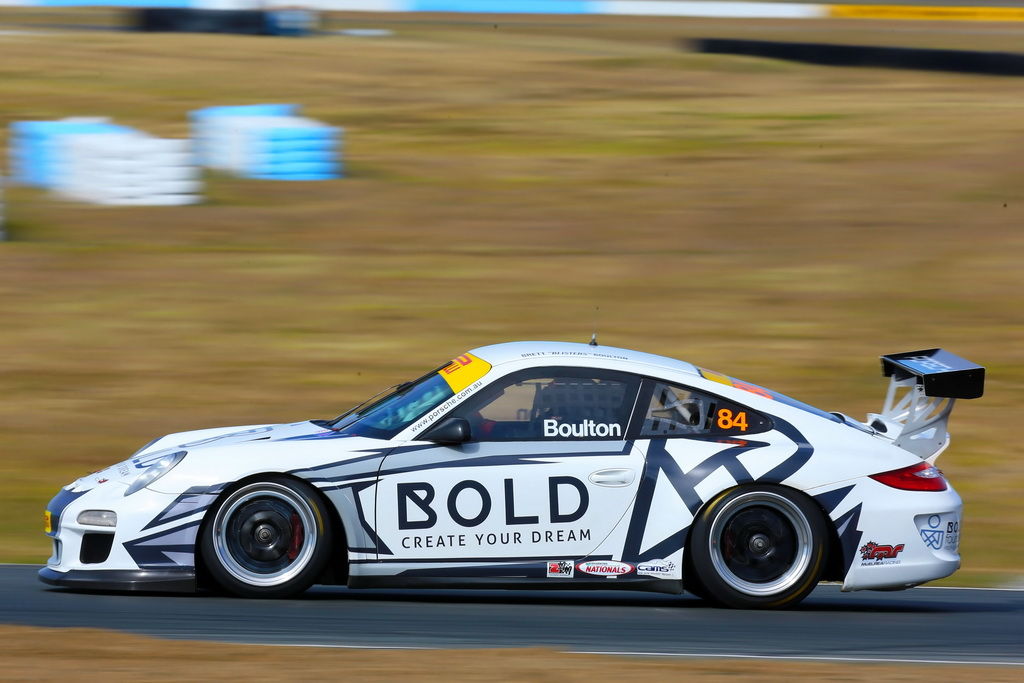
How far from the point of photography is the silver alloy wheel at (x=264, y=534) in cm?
634

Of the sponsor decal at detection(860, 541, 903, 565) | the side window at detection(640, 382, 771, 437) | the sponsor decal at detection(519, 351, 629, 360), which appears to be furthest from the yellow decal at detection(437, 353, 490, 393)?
the sponsor decal at detection(860, 541, 903, 565)

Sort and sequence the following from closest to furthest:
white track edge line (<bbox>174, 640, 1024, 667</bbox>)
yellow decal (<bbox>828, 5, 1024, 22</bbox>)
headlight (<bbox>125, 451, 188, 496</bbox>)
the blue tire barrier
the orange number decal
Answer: white track edge line (<bbox>174, 640, 1024, 667</bbox>) < headlight (<bbox>125, 451, 188, 496</bbox>) < the orange number decal < the blue tire barrier < yellow decal (<bbox>828, 5, 1024, 22</bbox>)

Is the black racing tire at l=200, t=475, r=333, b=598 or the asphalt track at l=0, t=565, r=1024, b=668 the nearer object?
the asphalt track at l=0, t=565, r=1024, b=668

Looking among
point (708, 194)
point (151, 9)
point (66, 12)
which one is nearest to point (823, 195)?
point (708, 194)

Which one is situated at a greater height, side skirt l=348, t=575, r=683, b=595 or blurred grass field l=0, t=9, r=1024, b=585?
blurred grass field l=0, t=9, r=1024, b=585

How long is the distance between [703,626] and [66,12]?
102 ft

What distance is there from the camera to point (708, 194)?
18.3 m

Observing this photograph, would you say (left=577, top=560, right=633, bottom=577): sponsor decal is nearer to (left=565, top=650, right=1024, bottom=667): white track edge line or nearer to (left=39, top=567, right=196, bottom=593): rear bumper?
(left=565, top=650, right=1024, bottom=667): white track edge line

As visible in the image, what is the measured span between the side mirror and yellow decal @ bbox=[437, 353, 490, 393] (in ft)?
0.80

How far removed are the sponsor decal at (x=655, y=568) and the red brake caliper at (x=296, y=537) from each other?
1573 millimetres

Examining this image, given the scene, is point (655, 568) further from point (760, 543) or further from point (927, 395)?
point (927, 395)

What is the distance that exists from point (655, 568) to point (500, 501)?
80 cm

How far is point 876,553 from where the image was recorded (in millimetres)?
6516

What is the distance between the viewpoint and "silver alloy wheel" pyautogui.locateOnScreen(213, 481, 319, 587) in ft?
20.8
